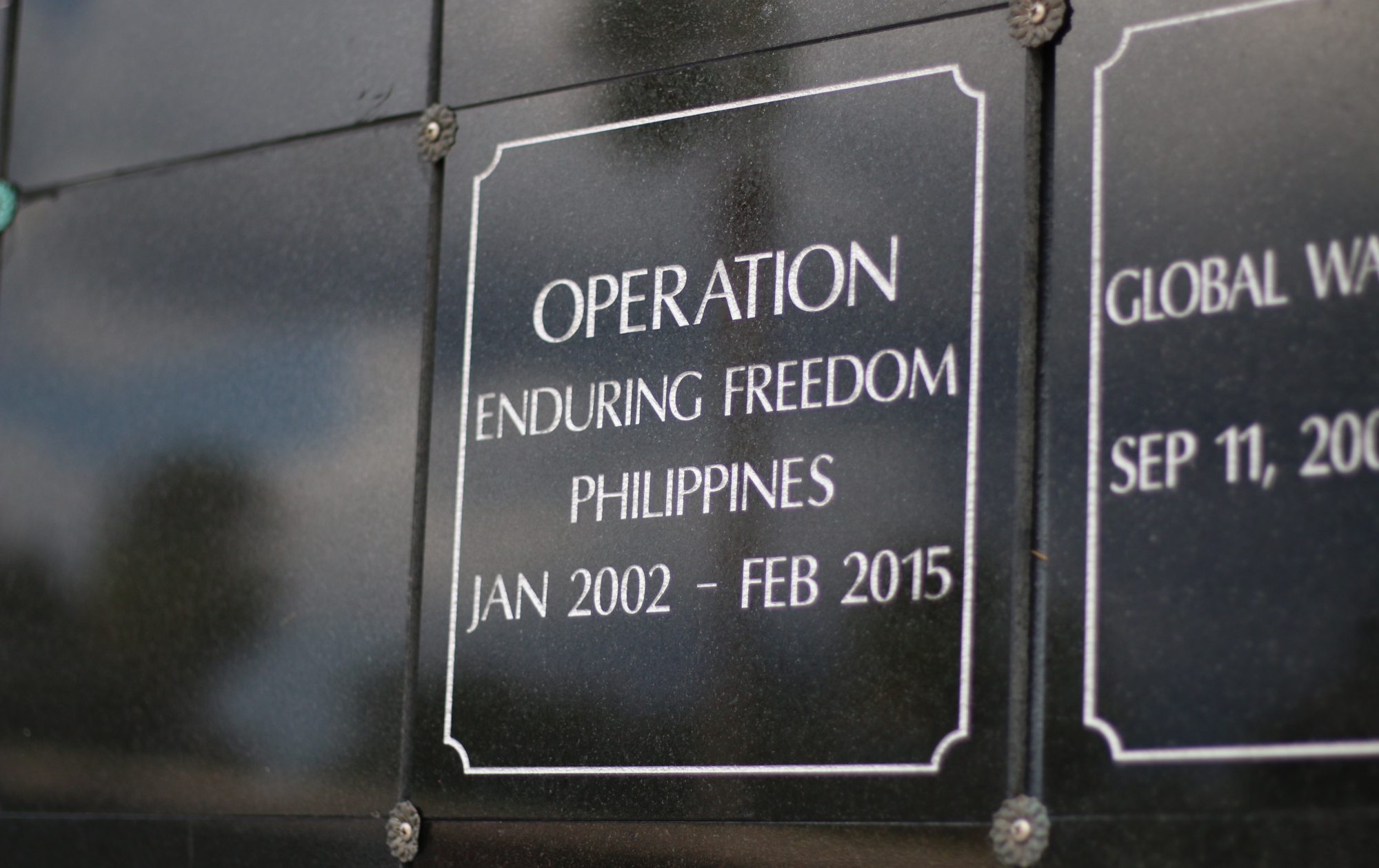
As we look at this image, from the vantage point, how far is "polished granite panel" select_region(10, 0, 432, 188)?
5.08 metres

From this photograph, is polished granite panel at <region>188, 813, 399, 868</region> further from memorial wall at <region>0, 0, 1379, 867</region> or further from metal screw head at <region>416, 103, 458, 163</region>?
metal screw head at <region>416, 103, 458, 163</region>

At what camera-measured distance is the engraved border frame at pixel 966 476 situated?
150 inches

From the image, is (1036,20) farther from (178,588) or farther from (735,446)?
(178,588)

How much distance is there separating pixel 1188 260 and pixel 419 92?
2.21 meters

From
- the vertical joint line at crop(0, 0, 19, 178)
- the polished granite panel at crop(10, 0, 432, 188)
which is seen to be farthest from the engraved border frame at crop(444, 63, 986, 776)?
the vertical joint line at crop(0, 0, 19, 178)

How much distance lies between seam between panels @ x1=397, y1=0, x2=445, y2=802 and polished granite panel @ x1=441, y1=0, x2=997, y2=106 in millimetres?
126

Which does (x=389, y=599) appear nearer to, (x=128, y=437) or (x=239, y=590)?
(x=239, y=590)

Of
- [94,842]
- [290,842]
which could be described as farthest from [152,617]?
[290,842]

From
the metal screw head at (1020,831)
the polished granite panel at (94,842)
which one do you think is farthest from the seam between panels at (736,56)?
the polished granite panel at (94,842)

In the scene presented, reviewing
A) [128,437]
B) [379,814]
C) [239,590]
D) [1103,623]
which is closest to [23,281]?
[128,437]

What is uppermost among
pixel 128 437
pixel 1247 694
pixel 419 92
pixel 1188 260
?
pixel 419 92

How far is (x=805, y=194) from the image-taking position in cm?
427

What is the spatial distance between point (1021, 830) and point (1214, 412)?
35.8 inches

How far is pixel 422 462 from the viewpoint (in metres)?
4.68
